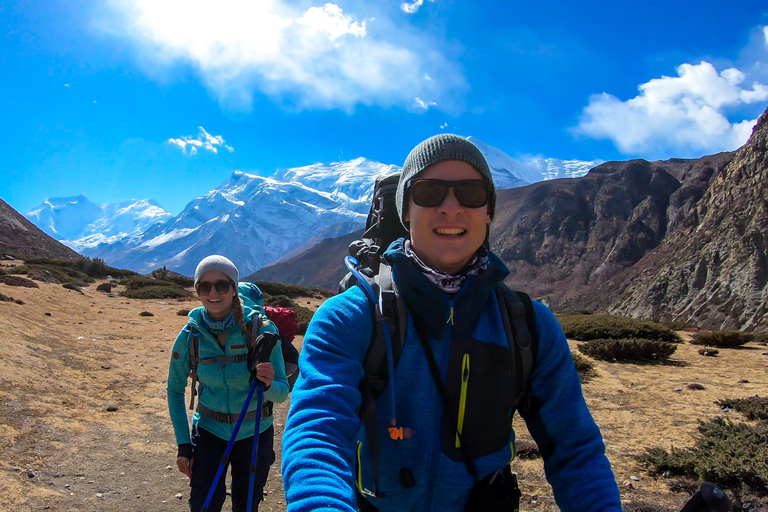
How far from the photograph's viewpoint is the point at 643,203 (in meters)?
73.8

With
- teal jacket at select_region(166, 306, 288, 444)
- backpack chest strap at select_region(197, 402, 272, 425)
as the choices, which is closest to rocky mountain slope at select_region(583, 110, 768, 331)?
teal jacket at select_region(166, 306, 288, 444)

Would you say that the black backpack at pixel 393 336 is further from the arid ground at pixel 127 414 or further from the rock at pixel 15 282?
the rock at pixel 15 282

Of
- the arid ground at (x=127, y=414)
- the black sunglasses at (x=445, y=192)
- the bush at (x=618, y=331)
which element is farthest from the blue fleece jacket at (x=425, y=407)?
the bush at (x=618, y=331)

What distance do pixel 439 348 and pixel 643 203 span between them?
85.4 m

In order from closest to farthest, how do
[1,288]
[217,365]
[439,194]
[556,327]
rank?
[439,194]
[556,327]
[217,365]
[1,288]

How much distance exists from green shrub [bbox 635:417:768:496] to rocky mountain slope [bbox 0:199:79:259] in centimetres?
4548

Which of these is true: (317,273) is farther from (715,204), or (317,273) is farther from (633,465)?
(633,465)

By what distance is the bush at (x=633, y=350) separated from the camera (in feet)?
35.3

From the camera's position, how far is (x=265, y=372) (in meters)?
3.16

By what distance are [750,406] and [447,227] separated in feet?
A: 25.0

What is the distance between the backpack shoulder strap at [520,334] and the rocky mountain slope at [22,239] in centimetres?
4576

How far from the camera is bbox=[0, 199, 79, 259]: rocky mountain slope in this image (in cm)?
3753

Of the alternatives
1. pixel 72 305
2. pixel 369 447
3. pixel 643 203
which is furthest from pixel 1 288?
pixel 643 203

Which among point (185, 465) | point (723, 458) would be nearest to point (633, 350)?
point (723, 458)
